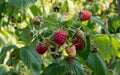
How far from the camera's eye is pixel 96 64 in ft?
5.19

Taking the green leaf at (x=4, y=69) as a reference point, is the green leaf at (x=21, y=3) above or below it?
above

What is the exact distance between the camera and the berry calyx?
1.26 m

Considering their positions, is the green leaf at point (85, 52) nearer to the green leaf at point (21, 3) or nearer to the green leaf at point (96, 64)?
the green leaf at point (96, 64)

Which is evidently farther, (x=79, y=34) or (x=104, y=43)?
(x=104, y=43)

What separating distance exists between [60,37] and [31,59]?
355mm

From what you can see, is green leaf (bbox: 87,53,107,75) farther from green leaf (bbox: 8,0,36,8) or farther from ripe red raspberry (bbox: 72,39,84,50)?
green leaf (bbox: 8,0,36,8)

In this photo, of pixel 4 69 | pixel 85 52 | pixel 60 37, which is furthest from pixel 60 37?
pixel 4 69

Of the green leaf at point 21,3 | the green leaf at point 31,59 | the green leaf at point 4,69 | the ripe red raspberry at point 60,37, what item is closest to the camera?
the ripe red raspberry at point 60,37

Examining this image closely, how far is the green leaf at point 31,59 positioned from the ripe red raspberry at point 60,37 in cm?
30

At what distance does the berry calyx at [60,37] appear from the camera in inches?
49.5

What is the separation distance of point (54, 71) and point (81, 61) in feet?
0.37

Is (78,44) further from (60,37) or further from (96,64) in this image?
(96,64)

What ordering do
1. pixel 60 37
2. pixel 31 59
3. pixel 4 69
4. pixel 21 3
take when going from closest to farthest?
pixel 60 37, pixel 21 3, pixel 31 59, pixel 4 69

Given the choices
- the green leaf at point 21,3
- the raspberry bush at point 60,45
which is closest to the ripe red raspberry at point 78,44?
the raspberry bush at point 60,45
